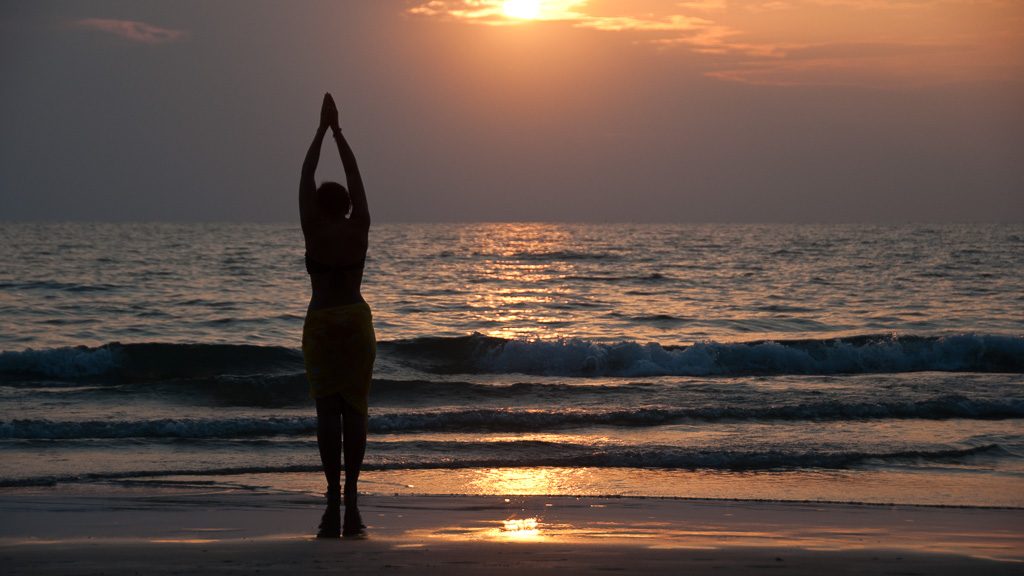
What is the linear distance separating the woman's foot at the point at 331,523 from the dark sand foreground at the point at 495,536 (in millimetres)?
99

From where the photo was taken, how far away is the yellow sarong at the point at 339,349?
500cm

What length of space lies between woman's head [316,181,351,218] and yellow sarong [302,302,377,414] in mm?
469

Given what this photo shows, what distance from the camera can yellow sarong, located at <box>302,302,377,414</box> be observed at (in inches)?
197

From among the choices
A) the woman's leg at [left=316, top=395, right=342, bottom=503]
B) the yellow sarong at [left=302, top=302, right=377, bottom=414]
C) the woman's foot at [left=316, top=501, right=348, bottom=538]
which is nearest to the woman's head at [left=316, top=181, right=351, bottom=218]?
the yellow sarong at [left=302, top=302, right=377, bottom=414]

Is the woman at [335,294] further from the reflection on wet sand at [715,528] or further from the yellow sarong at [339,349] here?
the reflection on wet sand at [715,528]

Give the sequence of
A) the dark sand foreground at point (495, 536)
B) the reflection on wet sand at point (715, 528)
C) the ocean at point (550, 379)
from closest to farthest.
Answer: the dark sand foreground at point (495, 536) → the reflection on wet sand at point (715, 528) → the ocean at point (550, 379)

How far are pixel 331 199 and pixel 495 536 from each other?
1.85 metres

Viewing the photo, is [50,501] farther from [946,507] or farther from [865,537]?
[946,507]

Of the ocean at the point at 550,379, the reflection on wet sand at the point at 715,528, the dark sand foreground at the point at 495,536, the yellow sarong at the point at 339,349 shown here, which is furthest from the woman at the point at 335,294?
the ocean at the point at 550,379

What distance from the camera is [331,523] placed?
5219 mm

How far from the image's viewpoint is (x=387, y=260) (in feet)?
118

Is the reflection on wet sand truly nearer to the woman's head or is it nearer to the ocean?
the ocean

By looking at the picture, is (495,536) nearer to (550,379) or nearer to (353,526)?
(353,526)

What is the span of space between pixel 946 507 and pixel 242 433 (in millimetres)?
6014
